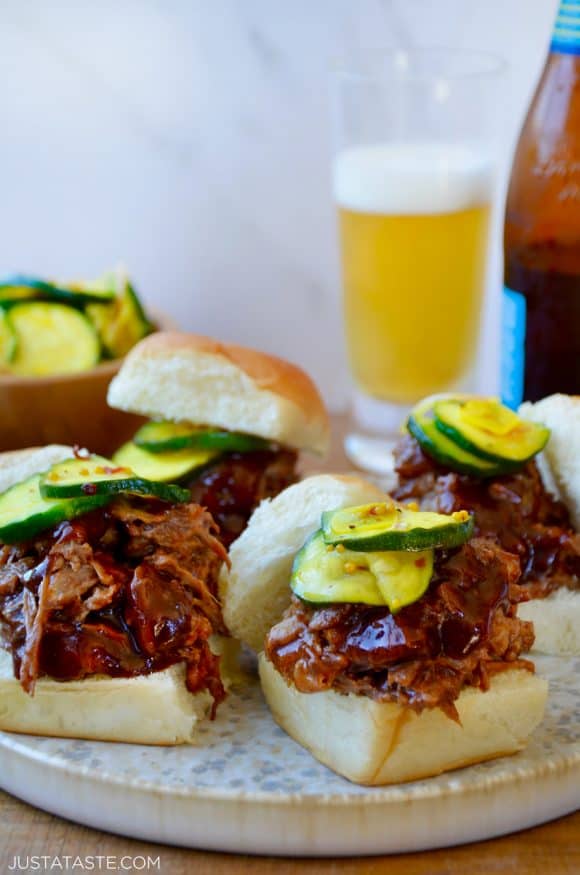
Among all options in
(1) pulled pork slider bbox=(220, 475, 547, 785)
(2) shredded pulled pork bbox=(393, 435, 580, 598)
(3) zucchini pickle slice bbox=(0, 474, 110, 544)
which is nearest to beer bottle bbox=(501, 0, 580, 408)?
(2) shredded pulled pork bbox=(393, 435, 580, 598)

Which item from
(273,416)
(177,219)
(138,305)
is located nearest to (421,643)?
(273,416)

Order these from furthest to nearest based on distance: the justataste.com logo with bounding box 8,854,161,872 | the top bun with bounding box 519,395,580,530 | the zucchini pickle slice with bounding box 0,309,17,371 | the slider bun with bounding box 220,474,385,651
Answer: the zucchini pickle slice with bounding box 0,309,17,371
the top bun with bounding box 519,395,580,530
the slider bun with bounding box 220,474,385,651
the justataste.com logo with bounding box 8,854,161,872

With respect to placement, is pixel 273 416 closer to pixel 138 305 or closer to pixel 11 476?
pixel 11 476

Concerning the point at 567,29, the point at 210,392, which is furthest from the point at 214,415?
the point at 567,29

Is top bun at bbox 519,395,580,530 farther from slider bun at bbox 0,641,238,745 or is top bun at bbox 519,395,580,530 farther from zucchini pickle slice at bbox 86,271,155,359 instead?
zucchini pickle slice at bbox 86,271,155,359

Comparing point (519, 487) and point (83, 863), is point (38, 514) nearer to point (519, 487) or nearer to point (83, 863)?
point (83, 863)

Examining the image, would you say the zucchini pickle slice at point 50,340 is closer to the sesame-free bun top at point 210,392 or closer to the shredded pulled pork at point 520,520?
the sesame-free bun top at point 210,392
